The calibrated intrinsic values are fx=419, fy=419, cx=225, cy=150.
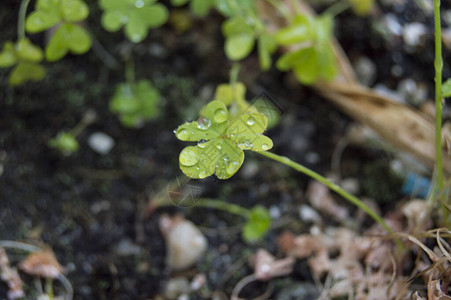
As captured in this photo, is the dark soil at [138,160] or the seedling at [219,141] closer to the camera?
the seedling at [219,141]

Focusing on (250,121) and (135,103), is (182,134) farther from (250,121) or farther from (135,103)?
(135,103)

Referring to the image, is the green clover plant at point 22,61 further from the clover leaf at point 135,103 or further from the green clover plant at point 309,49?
the green clover plant at point 309,49

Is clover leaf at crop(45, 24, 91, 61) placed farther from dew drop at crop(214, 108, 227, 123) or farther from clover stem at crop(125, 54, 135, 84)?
dew drop at crop(214, 108, 227, 123)

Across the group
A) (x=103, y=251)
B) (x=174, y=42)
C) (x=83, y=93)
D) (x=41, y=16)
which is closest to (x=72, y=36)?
(x=41, y=16)

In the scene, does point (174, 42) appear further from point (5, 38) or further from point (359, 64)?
point (359, 64)

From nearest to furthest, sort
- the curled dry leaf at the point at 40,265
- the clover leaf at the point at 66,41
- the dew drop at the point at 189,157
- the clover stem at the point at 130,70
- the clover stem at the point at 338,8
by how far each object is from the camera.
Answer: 1. the dew drop at the point at 189,157
2. the curled dry leaf at the point at 40,265
3. the clover leaf at the point at 66,41
4. the clover stem at the point at 130,70
5. the clover stem at the point at 338,8

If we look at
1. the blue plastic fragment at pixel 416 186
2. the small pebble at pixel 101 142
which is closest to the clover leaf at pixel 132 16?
the small pebble at pixel 101 142
